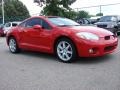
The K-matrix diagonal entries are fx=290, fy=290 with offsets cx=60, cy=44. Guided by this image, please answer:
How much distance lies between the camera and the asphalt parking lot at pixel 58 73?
5.73 metres

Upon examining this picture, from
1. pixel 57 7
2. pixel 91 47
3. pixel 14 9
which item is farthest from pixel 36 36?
pixel 14 9

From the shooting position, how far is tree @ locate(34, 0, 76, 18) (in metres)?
26.8

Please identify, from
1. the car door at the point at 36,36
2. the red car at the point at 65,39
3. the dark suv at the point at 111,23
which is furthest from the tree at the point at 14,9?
the red car at the point at 65,39

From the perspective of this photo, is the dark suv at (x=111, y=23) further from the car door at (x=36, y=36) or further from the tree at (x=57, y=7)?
the tree at (x=57, y=7)

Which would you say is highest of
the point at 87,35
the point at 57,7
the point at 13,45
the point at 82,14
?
the point at 57,7

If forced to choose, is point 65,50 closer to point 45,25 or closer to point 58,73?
point 45,25

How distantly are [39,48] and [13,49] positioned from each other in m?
1.72

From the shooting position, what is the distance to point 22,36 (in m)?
9.84

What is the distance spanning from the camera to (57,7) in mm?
26953

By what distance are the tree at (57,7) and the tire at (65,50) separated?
1849 centimetres

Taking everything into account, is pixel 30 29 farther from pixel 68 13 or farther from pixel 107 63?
pixel 68 13

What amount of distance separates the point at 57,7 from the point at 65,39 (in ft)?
62.5

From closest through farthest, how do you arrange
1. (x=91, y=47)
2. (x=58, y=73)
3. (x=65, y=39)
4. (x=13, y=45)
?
(x=58, y=73)
(x=91, y=47)
(x=65, y=39)
(x=13, y=45)

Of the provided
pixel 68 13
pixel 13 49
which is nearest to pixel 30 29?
pixel 13 49
